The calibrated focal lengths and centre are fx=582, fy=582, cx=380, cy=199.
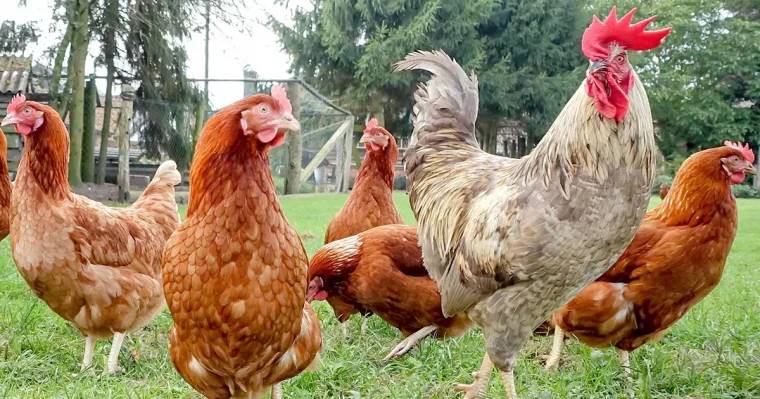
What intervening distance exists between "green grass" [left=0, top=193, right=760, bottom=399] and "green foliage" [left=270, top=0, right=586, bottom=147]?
57.6 ft

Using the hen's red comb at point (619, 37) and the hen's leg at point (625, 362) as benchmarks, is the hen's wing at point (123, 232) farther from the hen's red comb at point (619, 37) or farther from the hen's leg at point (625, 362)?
the hen's leg at point (625, 362)

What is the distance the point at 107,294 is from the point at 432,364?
1847 millimetres

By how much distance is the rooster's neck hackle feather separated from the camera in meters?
3.05

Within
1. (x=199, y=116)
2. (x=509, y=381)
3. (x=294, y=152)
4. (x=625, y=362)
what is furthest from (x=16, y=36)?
(x=625, y=362)

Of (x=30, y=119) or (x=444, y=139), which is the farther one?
(x=444, y=139)

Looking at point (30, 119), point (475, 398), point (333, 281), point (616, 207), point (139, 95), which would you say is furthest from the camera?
point (139, 95)

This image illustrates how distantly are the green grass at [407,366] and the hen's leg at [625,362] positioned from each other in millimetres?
36

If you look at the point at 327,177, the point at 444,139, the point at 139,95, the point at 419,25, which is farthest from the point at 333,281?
the point at 419,25

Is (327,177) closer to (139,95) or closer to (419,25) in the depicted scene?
(139,95)

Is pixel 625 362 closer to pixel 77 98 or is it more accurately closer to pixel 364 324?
pixel 364 324

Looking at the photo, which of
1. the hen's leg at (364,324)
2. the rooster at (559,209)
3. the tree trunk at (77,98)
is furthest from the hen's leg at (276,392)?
the tree trunk at (77,98)

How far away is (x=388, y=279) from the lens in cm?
346

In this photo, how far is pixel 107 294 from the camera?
3105mm

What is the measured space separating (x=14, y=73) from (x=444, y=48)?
575 inches
